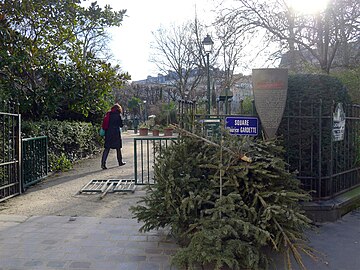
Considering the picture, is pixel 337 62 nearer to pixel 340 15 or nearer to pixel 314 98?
pixel 340 15

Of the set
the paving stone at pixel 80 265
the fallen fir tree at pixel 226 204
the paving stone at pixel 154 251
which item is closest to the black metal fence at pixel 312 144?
the fallen fir tree at pixel 226 204

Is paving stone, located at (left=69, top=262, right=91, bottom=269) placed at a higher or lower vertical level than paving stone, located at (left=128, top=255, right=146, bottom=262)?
higher

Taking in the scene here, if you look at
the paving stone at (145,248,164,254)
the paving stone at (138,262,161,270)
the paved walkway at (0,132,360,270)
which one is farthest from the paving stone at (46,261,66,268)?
the paving stone at (145,248,164,254)

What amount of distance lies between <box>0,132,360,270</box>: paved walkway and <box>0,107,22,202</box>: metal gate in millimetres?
1000

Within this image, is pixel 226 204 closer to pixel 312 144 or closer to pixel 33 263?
pixel 33 263

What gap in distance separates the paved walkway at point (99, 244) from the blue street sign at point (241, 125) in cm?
147

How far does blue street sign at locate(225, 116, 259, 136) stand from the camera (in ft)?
13.4

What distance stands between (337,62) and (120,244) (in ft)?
36.3

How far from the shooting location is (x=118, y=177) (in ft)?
26.0

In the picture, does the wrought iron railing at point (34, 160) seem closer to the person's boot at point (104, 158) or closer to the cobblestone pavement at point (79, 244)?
the person's boot at point (104, 158)

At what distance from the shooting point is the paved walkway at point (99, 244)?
3.41 metres

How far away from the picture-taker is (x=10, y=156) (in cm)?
583

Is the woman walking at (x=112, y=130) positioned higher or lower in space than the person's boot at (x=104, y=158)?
higher

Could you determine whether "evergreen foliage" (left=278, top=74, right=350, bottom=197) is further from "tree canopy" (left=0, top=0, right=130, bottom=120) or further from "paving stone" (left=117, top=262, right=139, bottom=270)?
"tree canopy" (left=0, top=0, right=130, bottom=120)
